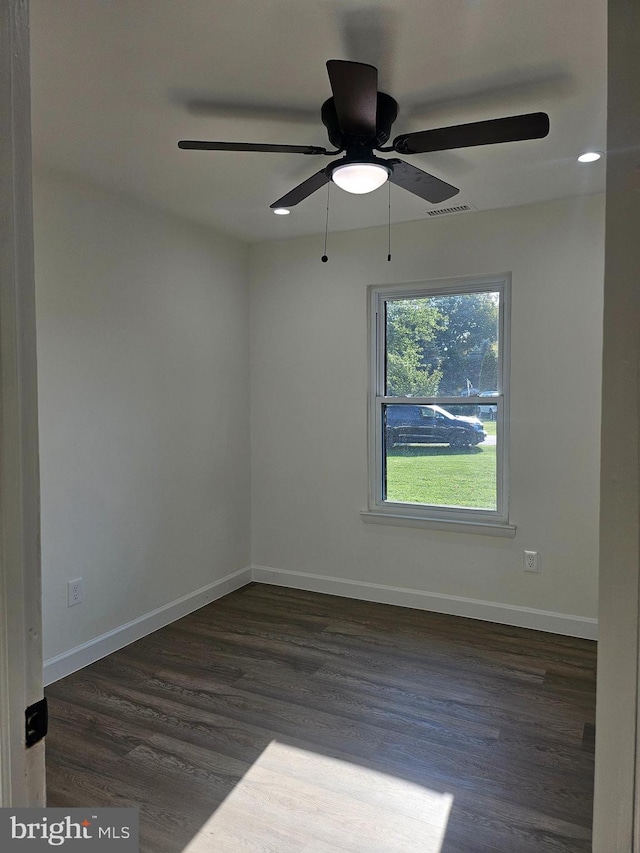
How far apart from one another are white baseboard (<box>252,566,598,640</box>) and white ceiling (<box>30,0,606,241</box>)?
255 cm

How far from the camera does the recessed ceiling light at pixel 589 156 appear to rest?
268 centimetres

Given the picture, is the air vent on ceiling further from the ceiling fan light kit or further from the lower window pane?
the ceiling fan light kit

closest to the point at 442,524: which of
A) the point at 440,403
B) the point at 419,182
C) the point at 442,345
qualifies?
the point at 440,403

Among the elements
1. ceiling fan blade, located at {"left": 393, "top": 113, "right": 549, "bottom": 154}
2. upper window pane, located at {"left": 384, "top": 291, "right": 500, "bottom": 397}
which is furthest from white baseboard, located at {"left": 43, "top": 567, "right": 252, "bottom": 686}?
ceiling fan blade, located at {"left": 393, "top": 113, "right": 549, "bottom": 154}

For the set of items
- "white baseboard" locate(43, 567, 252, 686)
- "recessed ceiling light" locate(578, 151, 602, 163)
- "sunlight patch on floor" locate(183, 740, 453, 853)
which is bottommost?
"sunlight patch on floor" locate(183, 740, 453, 853)

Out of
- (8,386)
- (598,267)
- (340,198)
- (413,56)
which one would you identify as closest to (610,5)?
(8,386)

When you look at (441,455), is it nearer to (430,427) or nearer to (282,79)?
(430,427)

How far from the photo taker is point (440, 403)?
152 inches

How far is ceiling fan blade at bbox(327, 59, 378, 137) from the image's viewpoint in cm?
164

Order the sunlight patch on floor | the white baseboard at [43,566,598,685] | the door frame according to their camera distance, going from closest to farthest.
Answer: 1. the door frame
2. the sunlight patch on floor
3. the white baseboard at [43,566,598,685]

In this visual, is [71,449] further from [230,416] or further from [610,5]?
[610,5]

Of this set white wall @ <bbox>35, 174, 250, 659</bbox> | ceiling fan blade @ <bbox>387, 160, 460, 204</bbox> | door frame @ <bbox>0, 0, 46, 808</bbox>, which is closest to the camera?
door frame @ <bbox>0, 0, 46, 808</bbox>

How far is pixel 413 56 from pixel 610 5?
136 cm

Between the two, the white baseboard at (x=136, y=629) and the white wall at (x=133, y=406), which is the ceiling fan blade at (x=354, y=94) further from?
the white baseboard at (x=136, y=629)
